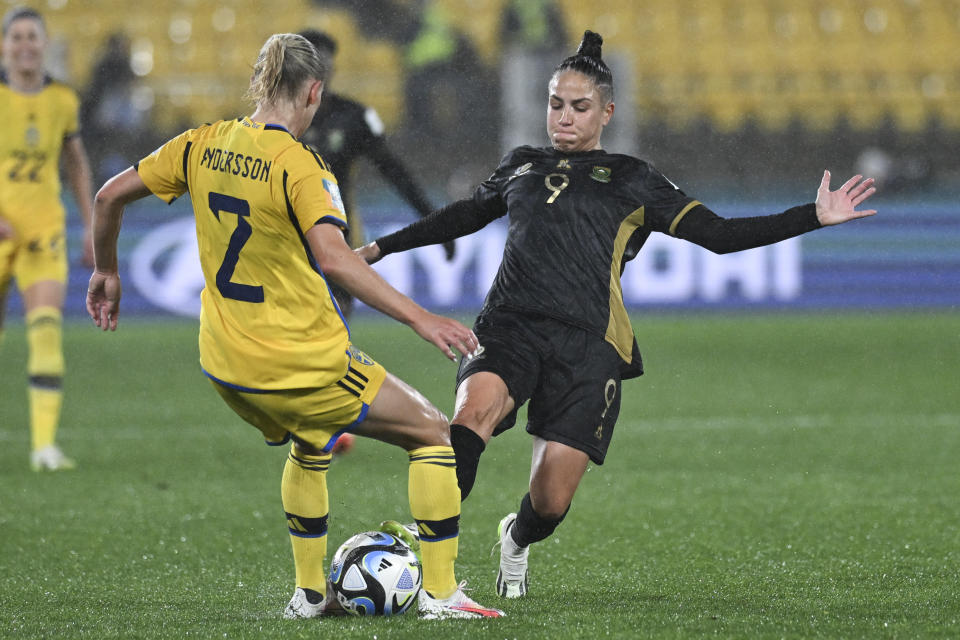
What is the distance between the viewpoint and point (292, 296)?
3.54 meters

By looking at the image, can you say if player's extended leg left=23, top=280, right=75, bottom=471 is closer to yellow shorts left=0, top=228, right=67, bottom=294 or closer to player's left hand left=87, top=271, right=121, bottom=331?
yellow shorts left=0, top=228, right=67, bottom=294

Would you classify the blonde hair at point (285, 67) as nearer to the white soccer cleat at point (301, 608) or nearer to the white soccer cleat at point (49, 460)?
the white soccer cleat at point (301, 608)

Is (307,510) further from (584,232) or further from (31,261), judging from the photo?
(31,261)

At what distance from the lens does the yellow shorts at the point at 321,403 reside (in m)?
3.57

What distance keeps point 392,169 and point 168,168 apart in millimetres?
2791

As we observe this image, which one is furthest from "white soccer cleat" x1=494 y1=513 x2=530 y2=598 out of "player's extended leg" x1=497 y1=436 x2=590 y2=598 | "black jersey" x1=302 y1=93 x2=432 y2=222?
"black jersey" x1=302 y1=93 x2=432 y2=222

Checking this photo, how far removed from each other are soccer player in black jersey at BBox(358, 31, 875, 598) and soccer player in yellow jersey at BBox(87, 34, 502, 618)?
340 millimetres

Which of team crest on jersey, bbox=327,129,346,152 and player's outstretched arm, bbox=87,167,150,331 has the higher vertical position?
team crest on jersey, bbox=327,129,346,152

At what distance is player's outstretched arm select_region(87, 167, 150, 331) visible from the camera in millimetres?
3727

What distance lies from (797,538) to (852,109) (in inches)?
427

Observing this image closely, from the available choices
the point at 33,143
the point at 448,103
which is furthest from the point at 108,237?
the point at 448,103

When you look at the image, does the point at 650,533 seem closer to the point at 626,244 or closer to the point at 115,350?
the point at 626,244

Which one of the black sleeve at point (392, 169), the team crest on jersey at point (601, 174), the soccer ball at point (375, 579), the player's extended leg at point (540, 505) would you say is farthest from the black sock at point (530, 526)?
the black sleeve at point (392, 169)

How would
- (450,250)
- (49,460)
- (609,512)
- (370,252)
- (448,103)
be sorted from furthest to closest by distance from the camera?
1. (448,103)
2. (49,460)
3. (609,512)
4. (450,250)
5. (370,252)
